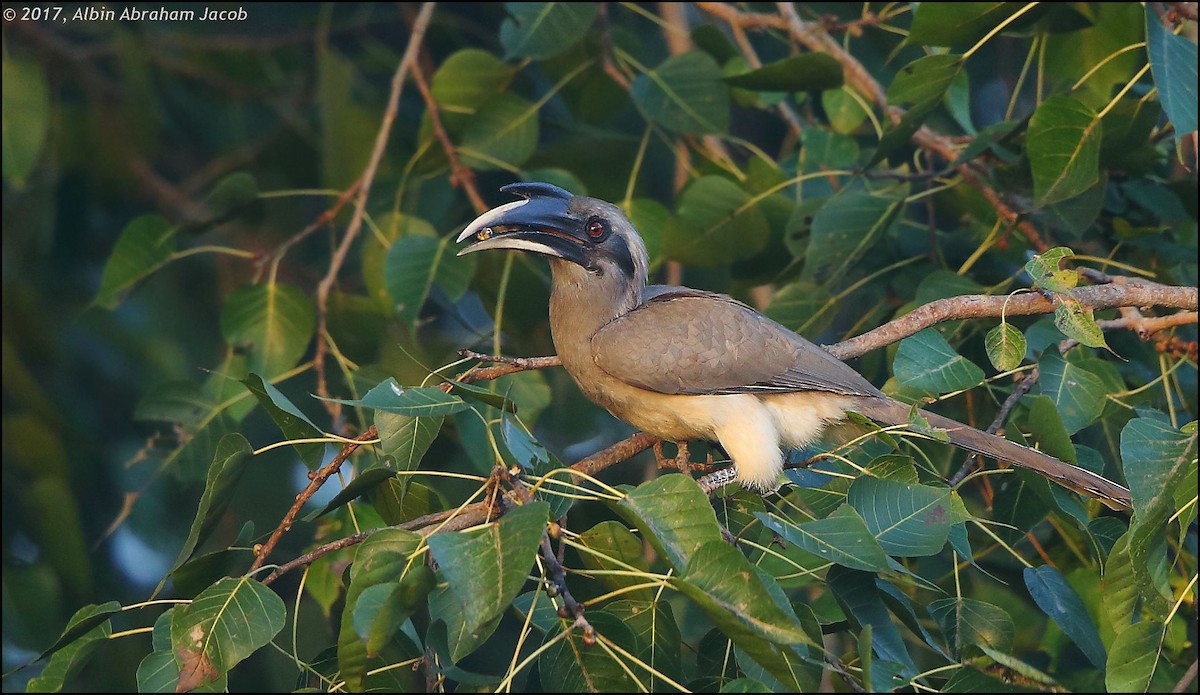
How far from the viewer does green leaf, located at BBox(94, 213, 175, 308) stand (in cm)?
420

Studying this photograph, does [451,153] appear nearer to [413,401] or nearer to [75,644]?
[413,401]

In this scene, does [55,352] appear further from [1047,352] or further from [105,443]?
[1047,352]

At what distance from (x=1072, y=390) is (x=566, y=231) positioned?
1733 mm

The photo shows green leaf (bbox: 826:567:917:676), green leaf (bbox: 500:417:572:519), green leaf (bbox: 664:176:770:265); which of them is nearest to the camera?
green leaf (bbox: 500:417:572:519)

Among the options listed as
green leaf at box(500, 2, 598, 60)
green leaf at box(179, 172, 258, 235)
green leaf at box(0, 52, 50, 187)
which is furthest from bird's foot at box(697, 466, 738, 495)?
green leaf at box(0, 52, 50, 187)

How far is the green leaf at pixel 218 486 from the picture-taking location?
243cm

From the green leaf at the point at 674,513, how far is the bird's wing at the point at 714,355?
141 centimetres

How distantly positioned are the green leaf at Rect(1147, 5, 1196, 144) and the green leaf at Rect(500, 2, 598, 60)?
2.02 metres

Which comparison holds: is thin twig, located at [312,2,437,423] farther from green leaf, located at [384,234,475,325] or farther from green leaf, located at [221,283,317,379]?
green leaf, located at [384,234,475,325]

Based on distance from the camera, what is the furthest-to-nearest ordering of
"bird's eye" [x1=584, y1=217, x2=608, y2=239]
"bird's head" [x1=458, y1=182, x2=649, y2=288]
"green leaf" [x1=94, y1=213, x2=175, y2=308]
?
1. "green leaf" [x1=94, y1=213, x2=175, y2=308]
2. "bird's eye" [x1=584, y1=217, x2=608, y2=239]
3. "bird's head" [x1=458, y1=182, x2=649, y2=288]

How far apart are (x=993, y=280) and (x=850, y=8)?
1739 millimetres

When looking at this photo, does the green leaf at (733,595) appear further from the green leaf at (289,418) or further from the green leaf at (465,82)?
the green leaf at (465,82)

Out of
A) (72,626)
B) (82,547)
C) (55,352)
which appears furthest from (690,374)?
(55,352)

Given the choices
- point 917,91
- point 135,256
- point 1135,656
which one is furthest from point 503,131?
point 1135,656
